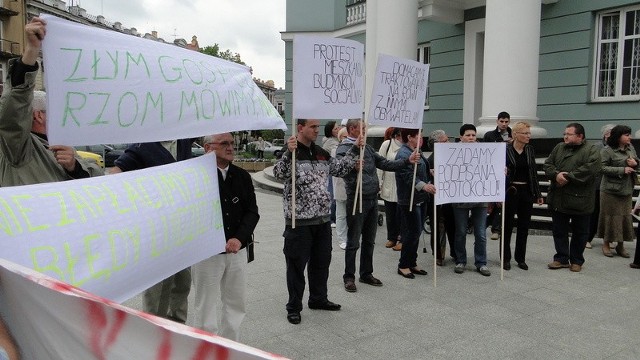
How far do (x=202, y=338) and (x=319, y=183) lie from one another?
3.50 meters

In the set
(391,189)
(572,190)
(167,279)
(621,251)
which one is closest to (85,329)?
(167,279)

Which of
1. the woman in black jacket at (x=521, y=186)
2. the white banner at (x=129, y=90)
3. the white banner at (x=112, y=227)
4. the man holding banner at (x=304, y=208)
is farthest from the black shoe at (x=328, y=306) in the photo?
the woman in black jacket at (x=521, y=186)

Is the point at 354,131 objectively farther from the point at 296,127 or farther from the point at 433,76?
the point at 433,76

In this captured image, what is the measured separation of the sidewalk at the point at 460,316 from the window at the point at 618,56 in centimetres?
628

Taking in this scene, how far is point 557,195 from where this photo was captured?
662 cm

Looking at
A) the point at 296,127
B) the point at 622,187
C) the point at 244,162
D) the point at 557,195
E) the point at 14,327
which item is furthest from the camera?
the point at 244,162

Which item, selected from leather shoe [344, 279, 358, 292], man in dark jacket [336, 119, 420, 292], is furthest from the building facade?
leather shoe [344, 279, 358, 292]

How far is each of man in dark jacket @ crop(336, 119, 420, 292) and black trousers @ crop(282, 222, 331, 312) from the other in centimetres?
67

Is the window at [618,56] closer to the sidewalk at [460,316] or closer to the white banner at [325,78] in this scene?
the sidewalk at [460,316]

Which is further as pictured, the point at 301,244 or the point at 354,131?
the point at 354,131

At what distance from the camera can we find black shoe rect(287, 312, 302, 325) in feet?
15.1

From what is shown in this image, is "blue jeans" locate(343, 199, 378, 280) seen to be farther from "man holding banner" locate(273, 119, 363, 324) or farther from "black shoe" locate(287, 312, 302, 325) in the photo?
"black shoe" locate(287, 312, 302, 325)

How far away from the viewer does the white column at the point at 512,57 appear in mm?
10297

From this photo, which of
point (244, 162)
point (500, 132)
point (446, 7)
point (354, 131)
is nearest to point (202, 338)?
point (354, 131)
